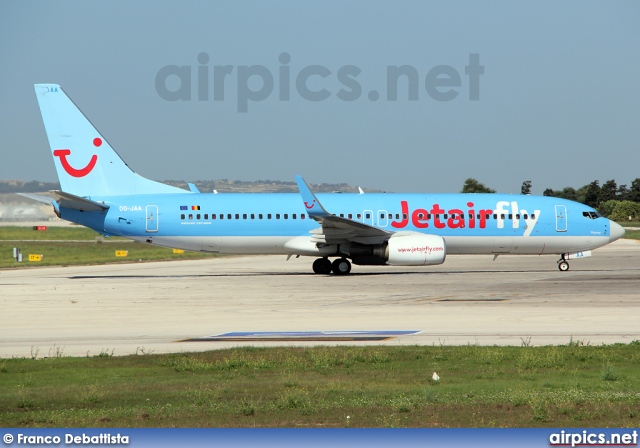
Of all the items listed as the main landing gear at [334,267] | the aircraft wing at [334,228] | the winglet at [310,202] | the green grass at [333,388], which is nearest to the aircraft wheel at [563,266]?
the aircraft wing at [334,228]

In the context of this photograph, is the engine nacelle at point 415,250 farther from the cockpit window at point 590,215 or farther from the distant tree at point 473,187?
the distant tree at point 473,187

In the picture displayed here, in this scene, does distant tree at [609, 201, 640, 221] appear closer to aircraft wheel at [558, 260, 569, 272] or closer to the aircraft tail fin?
aircraft wheel at [558, 260, 569, 272]

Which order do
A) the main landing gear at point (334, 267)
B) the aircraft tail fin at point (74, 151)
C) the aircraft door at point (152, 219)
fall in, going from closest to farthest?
the main landing gear at point (334, 267) → the aircraft door at point (152, 219) → the aircraft tail fin at point (74, 151)

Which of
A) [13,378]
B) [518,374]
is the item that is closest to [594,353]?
[518,374]

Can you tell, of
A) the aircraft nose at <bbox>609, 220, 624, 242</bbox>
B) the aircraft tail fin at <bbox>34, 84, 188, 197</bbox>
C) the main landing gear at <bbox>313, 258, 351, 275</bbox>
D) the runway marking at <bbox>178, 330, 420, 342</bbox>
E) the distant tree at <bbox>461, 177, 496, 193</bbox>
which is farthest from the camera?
the distant tree at <bbox>461, 177, 496, 193</bbox>

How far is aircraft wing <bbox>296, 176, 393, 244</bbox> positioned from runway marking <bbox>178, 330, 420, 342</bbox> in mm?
18959

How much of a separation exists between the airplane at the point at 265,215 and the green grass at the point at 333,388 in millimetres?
25046

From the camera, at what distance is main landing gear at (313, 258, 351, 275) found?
141 feet

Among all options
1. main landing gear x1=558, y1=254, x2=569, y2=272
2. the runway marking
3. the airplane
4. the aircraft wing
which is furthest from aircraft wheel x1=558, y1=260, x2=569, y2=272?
the runway marking

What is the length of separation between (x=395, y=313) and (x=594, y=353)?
8.93 m

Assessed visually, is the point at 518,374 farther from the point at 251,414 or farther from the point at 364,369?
the point at 251,414

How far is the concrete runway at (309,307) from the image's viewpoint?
2045cm

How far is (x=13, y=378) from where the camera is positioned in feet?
50.0

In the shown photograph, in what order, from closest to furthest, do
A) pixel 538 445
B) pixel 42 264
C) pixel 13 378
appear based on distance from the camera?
1. pixel 538 445
2. pixel 13 378
3. pixel 42 264
